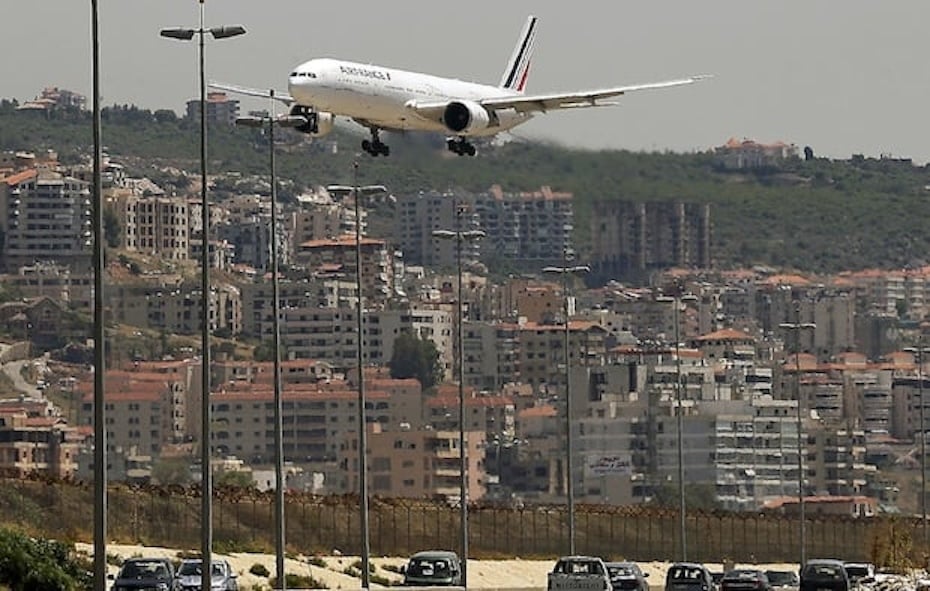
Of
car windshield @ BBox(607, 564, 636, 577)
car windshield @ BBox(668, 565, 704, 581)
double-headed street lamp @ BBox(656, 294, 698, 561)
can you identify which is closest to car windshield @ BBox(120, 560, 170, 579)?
car windshield @ BBox(607, 564, 636, 577)

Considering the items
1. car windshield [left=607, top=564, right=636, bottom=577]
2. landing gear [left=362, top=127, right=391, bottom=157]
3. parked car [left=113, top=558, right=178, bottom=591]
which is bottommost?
car windshield [left=607, top=564, right=636, bottom=577]

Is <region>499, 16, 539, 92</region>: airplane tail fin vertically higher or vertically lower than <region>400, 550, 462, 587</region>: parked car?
higher

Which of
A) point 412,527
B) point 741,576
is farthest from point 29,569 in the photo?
point 412,527

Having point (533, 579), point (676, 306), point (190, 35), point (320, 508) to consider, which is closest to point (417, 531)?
point (320, 508)

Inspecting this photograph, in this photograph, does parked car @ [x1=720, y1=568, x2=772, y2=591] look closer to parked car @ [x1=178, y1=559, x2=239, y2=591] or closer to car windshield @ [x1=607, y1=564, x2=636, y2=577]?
car windshield @ [x1=607, y1=564, x2=636, y2=577]

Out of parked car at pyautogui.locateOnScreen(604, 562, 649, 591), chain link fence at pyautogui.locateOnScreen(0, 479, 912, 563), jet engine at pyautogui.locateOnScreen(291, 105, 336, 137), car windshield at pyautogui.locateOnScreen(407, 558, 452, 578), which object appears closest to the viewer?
parked car at pyautogui.locateOnScreen(604, 562, 649, 591)

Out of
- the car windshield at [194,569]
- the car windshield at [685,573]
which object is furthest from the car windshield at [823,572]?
the car windshield at [194,569]

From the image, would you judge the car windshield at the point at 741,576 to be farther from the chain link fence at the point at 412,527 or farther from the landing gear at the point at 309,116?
the chain link fence at the point at 412,527

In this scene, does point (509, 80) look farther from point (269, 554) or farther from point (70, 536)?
point (70, 536)
